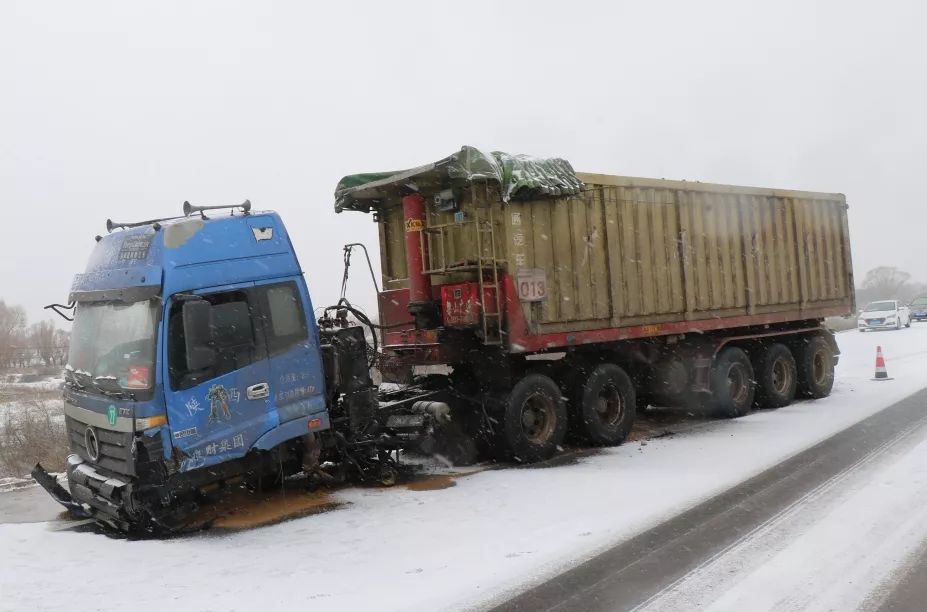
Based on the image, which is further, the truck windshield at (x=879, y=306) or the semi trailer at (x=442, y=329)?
the truck windshield at (x=879, y=306)

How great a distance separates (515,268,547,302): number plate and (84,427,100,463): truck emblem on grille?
15.0ft

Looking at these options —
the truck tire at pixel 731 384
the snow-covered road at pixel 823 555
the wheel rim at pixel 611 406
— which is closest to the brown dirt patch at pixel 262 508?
the snow-covered road at pixel 823 555

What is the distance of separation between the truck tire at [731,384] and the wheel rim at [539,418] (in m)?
3.70

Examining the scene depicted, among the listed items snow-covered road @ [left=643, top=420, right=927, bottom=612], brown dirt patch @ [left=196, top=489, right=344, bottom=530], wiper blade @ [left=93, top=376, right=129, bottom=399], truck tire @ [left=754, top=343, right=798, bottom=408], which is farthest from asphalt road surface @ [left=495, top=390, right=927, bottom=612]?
truck tire @ [left=754, top=343, right=798, bottom=408]

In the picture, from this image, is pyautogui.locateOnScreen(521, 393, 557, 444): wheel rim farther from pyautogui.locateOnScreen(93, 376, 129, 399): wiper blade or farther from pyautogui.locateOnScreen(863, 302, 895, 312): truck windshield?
pyautogui.locateOnScreen(863, 302, 895, 312): truck windshield

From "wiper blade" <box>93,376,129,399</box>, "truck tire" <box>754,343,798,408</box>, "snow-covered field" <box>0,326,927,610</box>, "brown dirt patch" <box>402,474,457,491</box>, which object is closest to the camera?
"snow-covered field" <box>0,326,927,610</box>

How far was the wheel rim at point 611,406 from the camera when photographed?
956cm

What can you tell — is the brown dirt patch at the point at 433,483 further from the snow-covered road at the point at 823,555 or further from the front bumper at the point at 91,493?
the snow-covered road at the point at 823,555

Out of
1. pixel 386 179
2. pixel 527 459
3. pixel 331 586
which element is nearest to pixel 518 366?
pixel 527 459

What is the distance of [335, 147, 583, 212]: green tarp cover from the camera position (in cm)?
796

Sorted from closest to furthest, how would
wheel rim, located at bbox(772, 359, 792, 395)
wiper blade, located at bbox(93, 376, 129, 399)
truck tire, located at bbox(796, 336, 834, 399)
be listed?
wiper blade, located at bbox(93, 376, 129, 399) < wheel rim, located at bbox(772, 359, 792, 395) < truck tire, located at bbox(796, 336, 834, 399)

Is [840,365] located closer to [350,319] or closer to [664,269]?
[664,269]

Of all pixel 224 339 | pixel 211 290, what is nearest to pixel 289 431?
pixel 224 339

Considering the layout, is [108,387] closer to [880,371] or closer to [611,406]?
[611,406]
